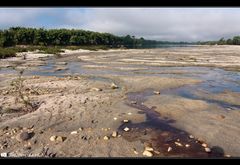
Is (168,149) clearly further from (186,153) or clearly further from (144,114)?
(144,114)

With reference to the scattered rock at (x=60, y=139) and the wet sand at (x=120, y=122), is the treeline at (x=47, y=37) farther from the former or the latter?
the scattered rock at (x=60, y=139)

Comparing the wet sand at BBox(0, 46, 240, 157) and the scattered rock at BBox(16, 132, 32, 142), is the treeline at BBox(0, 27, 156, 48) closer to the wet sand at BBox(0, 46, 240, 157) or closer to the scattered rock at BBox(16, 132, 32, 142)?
the wet sand at BBox(0, 46, 240, 157)

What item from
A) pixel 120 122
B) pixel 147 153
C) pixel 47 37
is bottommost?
pixel 120 122

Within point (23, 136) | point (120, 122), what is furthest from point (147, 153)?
point (23, 136)

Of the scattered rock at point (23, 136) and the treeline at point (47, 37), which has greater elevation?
the treeline at point (47, 37)

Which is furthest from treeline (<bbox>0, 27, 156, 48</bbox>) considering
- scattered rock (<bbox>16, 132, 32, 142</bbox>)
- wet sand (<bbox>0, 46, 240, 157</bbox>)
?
scattered rock (<bbox>16, 132, 32, 142</bbox>)

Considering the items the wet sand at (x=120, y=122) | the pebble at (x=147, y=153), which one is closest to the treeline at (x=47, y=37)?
the wet sand at (x=120, y=122)

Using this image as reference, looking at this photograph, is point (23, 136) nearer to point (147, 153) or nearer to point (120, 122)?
point (120, 122)

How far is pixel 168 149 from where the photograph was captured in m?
6.68

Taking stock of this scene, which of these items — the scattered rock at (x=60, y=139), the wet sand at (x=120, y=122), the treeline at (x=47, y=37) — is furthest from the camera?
the treeline at (x=47, y=37)

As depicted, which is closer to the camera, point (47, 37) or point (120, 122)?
point (120, 122)

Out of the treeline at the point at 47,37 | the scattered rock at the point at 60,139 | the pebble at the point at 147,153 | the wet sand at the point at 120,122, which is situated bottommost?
the wet sand at the point at 120,122
